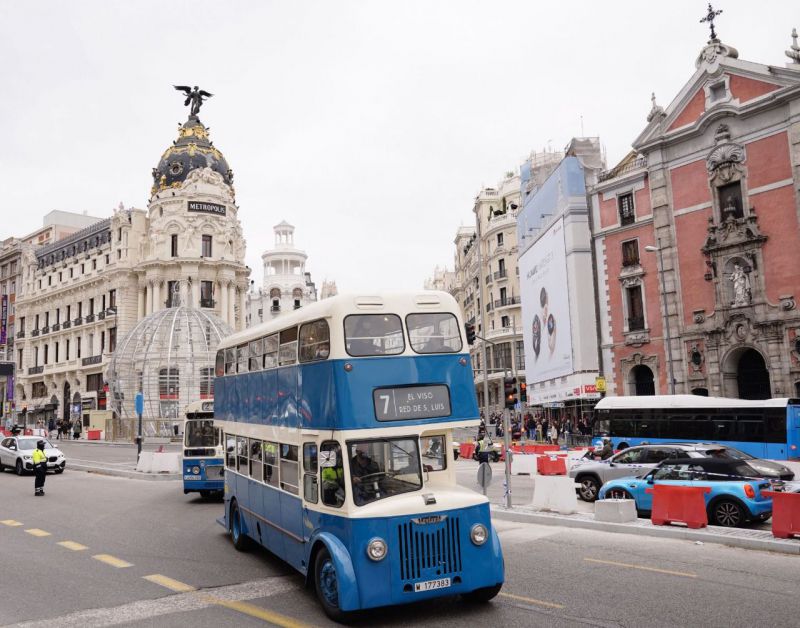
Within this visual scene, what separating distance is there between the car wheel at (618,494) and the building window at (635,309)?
25.9 m

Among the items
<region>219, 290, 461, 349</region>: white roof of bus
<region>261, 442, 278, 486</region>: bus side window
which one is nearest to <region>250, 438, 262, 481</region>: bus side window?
<region>261, 442, 278, 486</region>: bus side window

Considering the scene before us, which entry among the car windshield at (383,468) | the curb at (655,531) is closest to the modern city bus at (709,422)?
the curb at (655,531)

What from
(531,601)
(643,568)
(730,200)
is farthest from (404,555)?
(730,200)

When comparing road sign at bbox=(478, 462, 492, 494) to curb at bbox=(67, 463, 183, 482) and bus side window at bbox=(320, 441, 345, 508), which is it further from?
curb at bbox=(67, 463, 183, 482)

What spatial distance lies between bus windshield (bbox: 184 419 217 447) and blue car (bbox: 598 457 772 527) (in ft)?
36.9

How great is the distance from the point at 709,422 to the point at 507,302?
40.3 m

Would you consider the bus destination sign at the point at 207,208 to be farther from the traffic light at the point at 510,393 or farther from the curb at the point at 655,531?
the curb at the point at 655,531

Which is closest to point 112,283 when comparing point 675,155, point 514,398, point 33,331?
point 33,331

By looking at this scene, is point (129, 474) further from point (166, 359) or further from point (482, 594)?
point (166, 359)

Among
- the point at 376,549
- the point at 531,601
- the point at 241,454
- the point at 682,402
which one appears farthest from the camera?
the point at 682,402

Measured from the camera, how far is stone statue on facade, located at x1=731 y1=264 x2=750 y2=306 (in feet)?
115

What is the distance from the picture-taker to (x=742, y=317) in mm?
35031

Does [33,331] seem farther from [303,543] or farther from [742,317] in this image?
[303,543]

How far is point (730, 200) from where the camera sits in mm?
36438
